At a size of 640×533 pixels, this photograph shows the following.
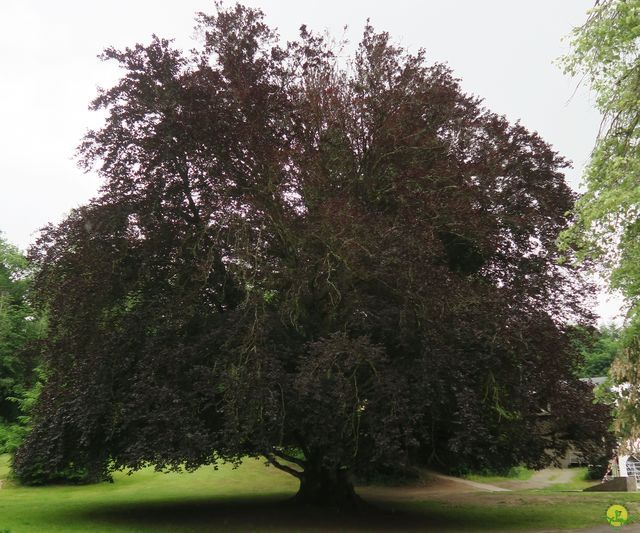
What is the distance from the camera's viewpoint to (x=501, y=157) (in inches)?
715

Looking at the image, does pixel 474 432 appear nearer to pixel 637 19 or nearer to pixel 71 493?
pixel 637 19

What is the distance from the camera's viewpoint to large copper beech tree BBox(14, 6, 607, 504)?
13891 millimetres

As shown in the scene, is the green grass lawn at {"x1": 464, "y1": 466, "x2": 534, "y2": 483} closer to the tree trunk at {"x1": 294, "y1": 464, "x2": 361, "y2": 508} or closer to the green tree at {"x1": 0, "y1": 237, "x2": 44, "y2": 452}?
the tree trunk at {"x1": 294, "y1": 464, "x2": 361, "y2": 508}

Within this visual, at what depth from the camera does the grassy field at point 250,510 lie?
1521 cm

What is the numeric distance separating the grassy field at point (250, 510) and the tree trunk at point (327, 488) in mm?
485

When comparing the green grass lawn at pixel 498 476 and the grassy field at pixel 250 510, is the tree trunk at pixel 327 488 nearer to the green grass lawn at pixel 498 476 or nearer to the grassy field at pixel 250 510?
the grassy field at pixel 250 510

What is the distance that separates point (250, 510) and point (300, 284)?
786 cm

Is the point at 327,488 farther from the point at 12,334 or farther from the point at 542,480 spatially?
the point at 12,334

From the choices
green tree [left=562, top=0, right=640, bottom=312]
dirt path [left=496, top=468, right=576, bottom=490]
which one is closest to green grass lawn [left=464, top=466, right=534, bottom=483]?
dirt path [left=496, top=468, right=576, bottom=490]

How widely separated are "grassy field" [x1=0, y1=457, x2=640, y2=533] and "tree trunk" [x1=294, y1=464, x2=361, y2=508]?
485mm

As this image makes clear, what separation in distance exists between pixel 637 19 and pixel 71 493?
24069 mm

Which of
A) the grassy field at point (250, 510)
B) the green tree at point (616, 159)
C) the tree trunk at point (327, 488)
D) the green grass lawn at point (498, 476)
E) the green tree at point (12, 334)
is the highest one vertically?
the green tree at point (12, 334)

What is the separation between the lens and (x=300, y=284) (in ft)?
47.7

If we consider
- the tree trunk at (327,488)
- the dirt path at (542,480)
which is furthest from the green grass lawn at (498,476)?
the tree trunk at (327,488)
